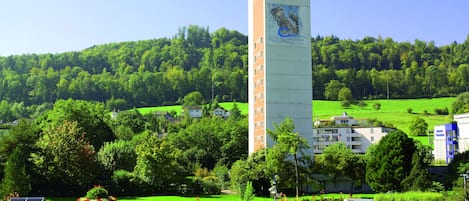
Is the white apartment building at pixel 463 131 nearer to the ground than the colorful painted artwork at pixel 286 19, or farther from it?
nearer to the ground

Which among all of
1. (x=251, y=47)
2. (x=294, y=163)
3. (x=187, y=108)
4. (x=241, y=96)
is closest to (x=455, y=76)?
(x=241, y=96)

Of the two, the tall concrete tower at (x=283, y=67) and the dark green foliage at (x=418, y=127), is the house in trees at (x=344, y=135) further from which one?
the tall concrete tower at (x=283, y=67)

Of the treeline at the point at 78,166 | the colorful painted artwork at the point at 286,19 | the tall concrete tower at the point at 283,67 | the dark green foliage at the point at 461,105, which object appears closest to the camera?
the treeline at the point at 78,166

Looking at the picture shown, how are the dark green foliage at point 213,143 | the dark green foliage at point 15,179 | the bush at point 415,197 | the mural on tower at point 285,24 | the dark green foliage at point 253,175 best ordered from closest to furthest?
the bush at point 415,197, the dark green foliage at point 15,179, the dark green foliage at point 253,175, the mural on tower at point 285,24, the dark green foliage at point 213,143

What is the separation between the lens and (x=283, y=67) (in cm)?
5819

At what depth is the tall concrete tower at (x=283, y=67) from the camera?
189 feet

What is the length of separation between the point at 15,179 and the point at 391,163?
32272mm

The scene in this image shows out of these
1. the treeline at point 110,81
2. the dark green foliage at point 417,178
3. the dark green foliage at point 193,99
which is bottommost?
the dark green foliage at point 417,178

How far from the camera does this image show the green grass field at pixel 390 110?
388 ft

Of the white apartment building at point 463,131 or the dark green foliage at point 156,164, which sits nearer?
the dark green foliage at point 156,164

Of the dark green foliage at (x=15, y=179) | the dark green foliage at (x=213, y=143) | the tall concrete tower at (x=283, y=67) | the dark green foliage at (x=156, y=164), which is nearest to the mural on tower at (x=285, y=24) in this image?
the tall concrete tower at (x=283, y=67)

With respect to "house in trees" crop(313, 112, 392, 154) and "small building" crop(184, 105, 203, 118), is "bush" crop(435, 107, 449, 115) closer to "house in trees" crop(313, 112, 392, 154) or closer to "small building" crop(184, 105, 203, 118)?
"house in trees" crop(313, 112, 392, 154)

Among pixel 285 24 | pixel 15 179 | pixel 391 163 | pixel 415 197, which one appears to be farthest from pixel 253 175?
pixel 15 179

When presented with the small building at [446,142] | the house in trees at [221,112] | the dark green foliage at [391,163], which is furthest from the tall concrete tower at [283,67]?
the house in trees at [221,112]
